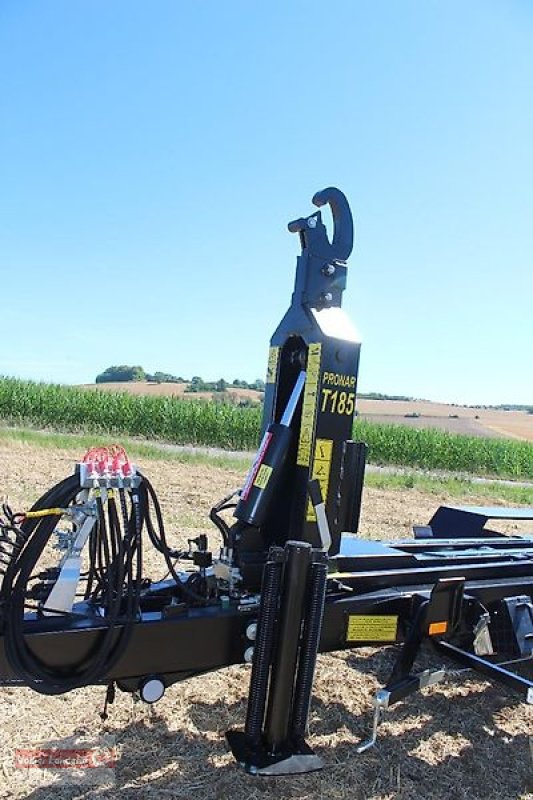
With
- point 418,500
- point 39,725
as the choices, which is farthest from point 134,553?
point 418,500

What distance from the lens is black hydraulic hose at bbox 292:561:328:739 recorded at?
109 inches

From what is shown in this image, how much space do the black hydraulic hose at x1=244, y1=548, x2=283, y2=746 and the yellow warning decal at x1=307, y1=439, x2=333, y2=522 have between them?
42 cm

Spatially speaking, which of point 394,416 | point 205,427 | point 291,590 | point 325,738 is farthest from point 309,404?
point 394,416

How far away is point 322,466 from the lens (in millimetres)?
3107

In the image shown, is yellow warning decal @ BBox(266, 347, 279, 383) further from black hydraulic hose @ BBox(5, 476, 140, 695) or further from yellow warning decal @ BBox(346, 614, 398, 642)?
yellow warning decal @ BBox(346, 614, 398, 642)

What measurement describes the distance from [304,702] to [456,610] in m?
0.94

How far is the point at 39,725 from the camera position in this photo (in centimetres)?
328

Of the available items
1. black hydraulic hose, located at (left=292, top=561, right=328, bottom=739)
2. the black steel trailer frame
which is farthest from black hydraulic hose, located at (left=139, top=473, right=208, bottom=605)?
black hydraulic hose, located at (left=292, top=561, right=328, bottom=739)

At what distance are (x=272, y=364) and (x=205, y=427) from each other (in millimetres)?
18777

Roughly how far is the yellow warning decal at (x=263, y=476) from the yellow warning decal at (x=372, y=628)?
71cm

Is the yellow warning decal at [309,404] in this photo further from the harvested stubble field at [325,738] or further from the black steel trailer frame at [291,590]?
the harvested stubble field at [325,738]

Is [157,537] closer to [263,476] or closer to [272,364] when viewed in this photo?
[263,476]

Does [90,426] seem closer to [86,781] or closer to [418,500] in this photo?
[418,500]

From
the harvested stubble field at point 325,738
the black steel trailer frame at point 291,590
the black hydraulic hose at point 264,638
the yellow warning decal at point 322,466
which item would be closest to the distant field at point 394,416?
the harvested stubble field at point 325,738
